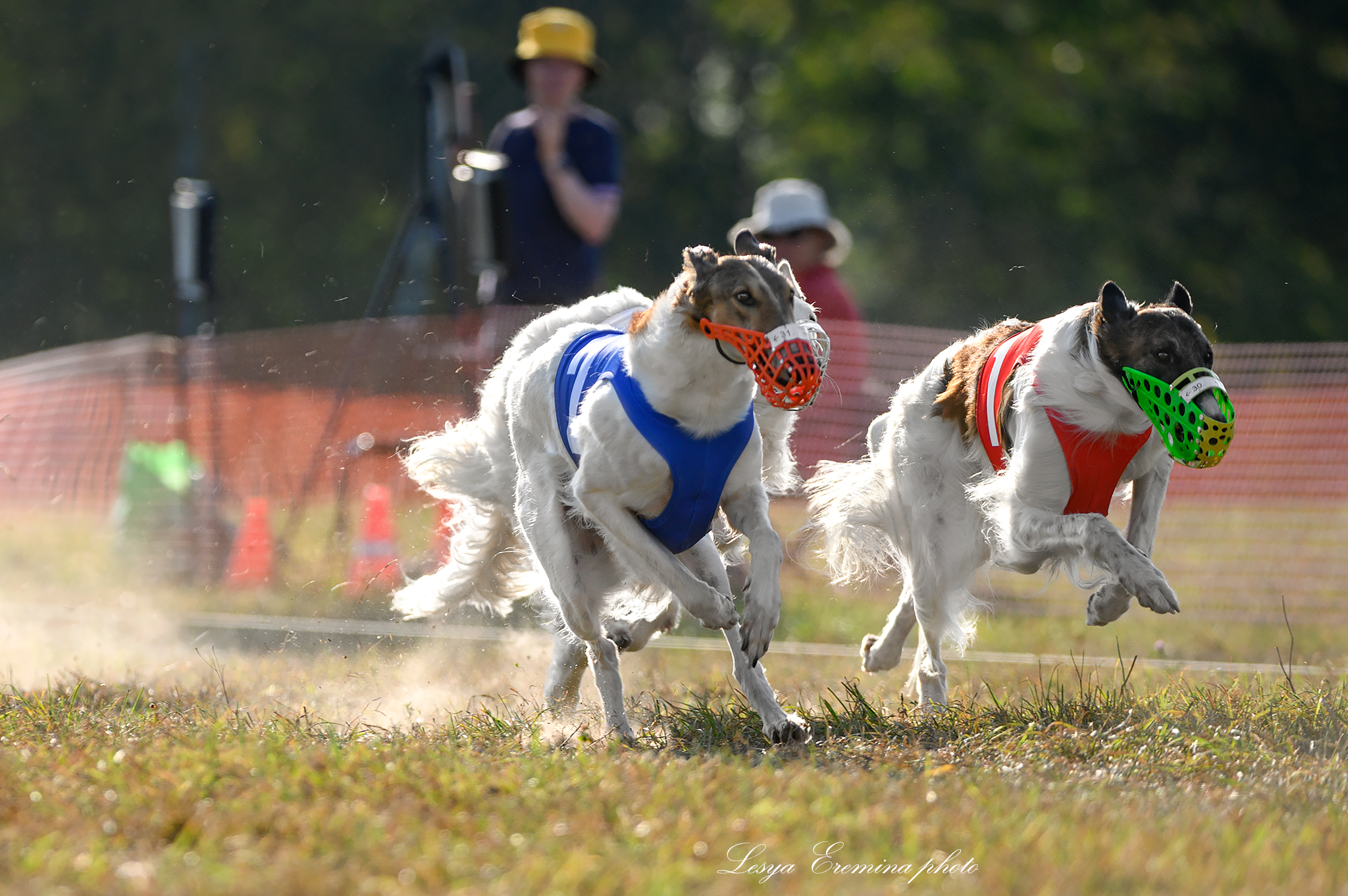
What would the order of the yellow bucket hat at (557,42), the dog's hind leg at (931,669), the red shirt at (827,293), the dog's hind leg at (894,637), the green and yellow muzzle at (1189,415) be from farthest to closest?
1. the yellow bucket hat at (557,42)
2. the red shirt at (827,293)
3. the dog's hind leg at (894,637)
4. the dog's hind leg at (931,669)
5. the green and yellow muzzle at (1189,415)

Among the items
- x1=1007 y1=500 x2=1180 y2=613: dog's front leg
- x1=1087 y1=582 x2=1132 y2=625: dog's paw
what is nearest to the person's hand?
x1=1007 y1=500 x2=1180 y2=613: dog's front leg

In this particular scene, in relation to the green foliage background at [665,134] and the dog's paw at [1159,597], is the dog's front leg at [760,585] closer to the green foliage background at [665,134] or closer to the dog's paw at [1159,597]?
the dog's paw at [1159,597]

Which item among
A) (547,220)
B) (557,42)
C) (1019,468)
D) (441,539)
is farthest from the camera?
(557,42)

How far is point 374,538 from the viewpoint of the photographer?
8.20 m

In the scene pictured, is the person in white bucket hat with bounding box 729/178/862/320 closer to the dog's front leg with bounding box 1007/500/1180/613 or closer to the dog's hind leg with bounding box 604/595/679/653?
the dog's hind leg with bounding box 604/595/679/653

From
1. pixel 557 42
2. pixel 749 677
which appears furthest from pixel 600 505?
pixel 557 42

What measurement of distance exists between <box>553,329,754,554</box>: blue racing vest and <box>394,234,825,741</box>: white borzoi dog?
2cm

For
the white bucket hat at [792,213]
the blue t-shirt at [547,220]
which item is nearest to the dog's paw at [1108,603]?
the blue t-shirt at [547,220]

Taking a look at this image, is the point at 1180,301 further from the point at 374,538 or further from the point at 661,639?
the point at 374,538

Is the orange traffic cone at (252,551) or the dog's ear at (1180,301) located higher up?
the dog's ear at (1180,301)

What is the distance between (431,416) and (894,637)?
3.53 meters

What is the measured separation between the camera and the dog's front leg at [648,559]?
4.12m

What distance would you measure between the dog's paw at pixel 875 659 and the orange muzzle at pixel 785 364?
5.76 ft

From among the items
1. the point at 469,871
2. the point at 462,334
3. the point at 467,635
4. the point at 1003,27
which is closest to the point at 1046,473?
the point at 469,871
